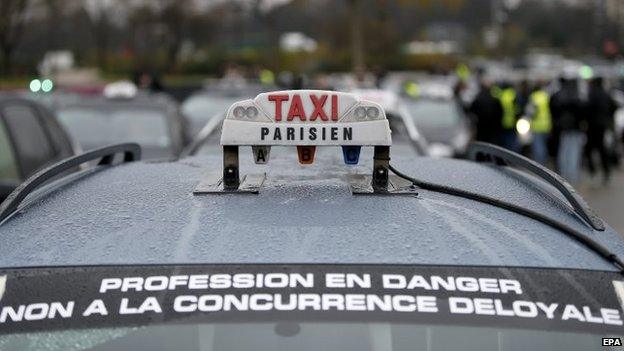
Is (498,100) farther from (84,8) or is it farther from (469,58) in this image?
(469,58)

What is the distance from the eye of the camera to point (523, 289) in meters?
2.26

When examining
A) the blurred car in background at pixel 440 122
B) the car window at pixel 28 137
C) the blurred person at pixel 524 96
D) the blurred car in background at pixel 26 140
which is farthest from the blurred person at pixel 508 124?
the car window at pixel 28 137

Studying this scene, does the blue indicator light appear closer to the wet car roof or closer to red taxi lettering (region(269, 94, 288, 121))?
the wet car roof

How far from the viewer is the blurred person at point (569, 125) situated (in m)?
16.5

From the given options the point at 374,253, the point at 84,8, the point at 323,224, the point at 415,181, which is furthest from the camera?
the point at 84,8

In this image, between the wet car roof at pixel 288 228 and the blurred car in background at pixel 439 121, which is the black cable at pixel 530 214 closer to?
the wet car roof at pixel 288 228

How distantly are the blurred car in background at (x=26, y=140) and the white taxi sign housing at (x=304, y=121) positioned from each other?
494 cm

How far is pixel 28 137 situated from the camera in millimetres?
8352

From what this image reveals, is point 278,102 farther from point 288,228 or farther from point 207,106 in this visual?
point 207,106

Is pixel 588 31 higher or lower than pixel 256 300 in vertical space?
lower

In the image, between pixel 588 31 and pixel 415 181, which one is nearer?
pixel 415 181

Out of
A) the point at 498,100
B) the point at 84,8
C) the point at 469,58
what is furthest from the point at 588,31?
the point at 498,100

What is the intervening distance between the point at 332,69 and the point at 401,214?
64931mm

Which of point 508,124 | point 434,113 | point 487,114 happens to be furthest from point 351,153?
point 434,113
